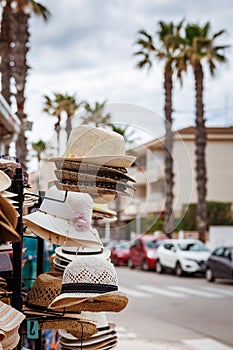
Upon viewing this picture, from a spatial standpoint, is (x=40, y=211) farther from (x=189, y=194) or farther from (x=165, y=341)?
(x=165, y=341)

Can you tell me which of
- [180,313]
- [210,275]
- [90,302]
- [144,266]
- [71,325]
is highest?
[90,302]

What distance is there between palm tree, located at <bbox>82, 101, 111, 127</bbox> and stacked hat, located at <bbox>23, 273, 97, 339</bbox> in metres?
0.84

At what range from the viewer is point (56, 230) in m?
3.09

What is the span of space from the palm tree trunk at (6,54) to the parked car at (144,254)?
12.6 m

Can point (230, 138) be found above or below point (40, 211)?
above

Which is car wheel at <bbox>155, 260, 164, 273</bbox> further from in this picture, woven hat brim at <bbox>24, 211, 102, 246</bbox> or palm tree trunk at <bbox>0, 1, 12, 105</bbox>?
woven hat brim at <bbox>24, 211, 102, 246</bbox>

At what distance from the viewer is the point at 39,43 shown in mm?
20859

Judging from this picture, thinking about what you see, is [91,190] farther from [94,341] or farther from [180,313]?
[180,313]

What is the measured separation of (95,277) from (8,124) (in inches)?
352

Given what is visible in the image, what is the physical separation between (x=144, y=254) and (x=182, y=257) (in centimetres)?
408

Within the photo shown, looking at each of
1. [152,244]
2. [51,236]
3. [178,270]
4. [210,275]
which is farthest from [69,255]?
[152,244]

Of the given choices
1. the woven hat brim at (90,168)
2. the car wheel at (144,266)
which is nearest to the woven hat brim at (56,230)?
the woven hat brim at (90,168)

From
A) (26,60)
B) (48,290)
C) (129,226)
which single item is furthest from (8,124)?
(48,290)

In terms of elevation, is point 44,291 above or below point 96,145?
below
